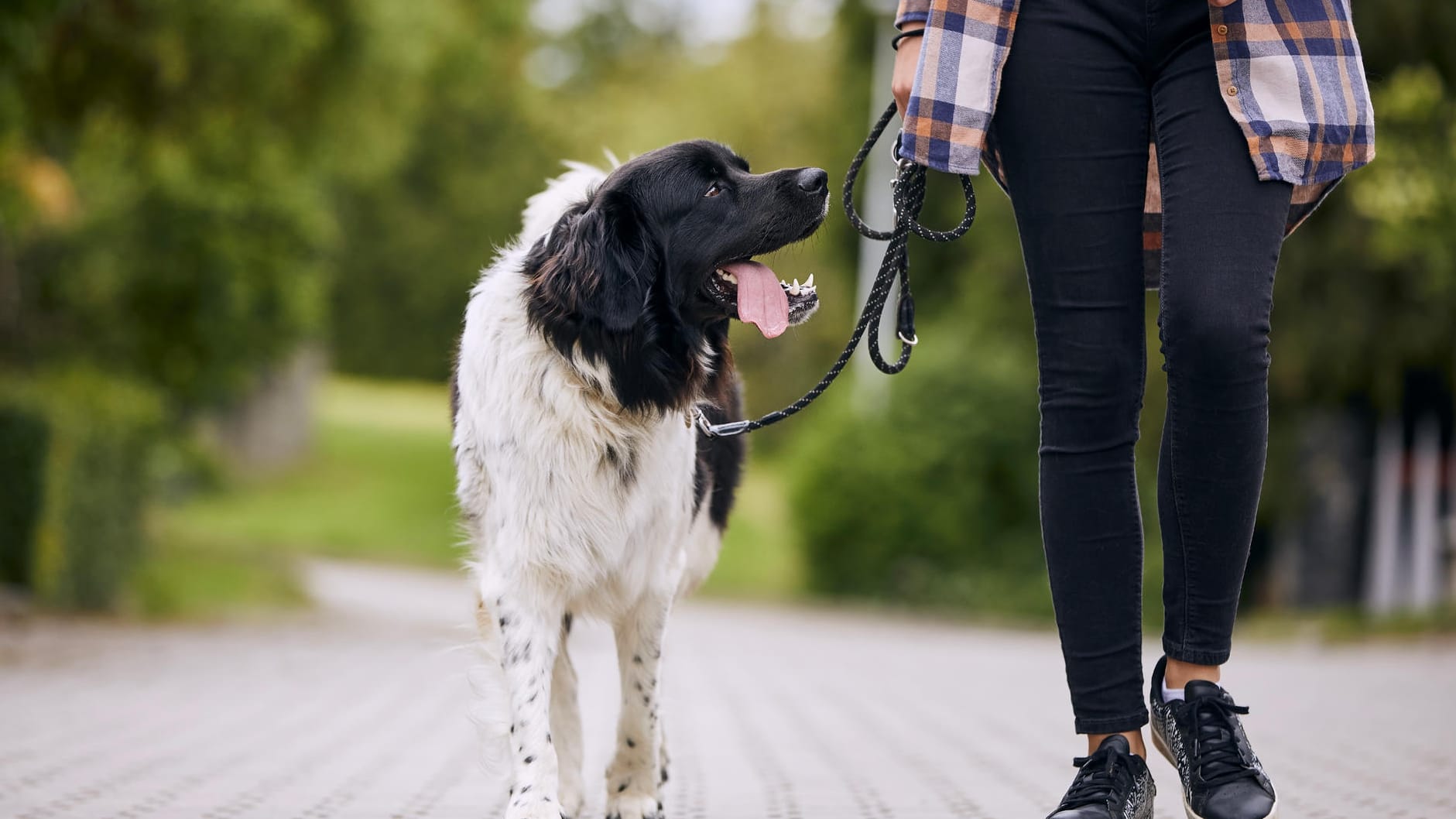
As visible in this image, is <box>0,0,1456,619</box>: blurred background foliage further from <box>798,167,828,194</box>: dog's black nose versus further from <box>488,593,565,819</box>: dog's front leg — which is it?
<box>488,593,565,819</box>: dog's front leg

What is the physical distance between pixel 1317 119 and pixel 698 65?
38.7 meters

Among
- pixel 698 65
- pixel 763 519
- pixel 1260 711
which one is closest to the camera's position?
pixel 1260 711

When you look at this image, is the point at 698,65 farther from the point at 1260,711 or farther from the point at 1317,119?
the point at 1317,119

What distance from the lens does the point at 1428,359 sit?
17.2m

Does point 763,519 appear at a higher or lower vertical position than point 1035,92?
lower

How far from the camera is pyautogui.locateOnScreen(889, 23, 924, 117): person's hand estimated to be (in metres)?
3.51

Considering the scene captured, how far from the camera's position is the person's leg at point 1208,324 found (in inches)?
122

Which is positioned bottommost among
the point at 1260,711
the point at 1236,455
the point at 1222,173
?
the point at 1260,711

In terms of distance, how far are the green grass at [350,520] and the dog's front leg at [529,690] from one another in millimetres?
10990

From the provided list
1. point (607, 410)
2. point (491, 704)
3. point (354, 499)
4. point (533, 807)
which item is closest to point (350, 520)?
point (354, 499)

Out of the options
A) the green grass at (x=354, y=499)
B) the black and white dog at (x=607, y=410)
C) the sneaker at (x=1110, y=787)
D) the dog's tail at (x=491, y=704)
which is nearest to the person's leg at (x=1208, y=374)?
the sneaker at (x=1110, y=787)

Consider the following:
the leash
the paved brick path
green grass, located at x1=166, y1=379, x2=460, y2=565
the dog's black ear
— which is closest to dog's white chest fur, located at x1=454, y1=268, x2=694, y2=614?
the dog's black ear

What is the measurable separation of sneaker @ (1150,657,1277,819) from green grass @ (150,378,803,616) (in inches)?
475

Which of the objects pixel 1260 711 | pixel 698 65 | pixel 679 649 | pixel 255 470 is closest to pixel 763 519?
pixel 255 470
